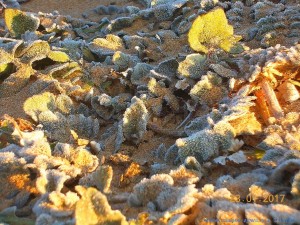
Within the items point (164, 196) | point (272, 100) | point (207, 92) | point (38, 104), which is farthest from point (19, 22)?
point (164, 196)

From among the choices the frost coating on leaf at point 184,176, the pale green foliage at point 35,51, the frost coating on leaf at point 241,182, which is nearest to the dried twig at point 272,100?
the frost coating on leaf at point 241,182

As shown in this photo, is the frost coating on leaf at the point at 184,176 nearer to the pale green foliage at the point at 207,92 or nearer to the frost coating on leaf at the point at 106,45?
the pale green foliage at the point at 207,92

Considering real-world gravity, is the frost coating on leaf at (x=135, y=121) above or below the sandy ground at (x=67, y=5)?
above

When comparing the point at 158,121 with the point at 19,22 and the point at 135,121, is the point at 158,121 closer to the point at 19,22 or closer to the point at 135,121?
the point at 135,121

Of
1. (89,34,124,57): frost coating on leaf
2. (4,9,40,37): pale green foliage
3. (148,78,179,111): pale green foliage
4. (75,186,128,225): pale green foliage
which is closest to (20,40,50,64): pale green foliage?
(89,34,124,57): frost coating on leaf

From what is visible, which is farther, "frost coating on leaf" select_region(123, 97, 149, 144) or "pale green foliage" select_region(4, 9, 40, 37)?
"pale green foliage" select_region(4, 9, 40, 37)

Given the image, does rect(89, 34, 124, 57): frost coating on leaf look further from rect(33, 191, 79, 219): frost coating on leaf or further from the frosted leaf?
rect(33, 191, 79, 219): frost coating on leaf
